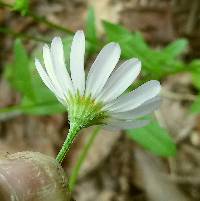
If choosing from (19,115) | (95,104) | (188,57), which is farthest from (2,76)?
(95,104)

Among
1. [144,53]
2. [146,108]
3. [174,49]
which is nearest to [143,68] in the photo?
[144,53]

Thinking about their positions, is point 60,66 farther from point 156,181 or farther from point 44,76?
point 156,181

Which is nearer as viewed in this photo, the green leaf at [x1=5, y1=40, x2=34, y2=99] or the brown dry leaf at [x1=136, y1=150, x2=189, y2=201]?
the green leaf at [x1=5, y1=40, x2=34, y2=99]

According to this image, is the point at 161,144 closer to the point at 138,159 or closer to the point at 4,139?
the point at 138,159

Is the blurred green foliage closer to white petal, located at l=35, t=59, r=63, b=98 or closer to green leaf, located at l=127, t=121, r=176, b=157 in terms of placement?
green leaf, located at l=127, t=121, r=176, b=157

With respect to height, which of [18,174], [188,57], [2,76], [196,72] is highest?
[18,174]

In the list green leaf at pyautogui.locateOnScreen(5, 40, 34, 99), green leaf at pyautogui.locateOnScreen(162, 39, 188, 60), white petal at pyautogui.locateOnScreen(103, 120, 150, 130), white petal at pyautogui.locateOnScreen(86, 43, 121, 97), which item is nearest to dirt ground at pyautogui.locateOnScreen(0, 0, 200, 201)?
green leaf at pyautogui.locateOnScreen(162, 39, 188, 60)

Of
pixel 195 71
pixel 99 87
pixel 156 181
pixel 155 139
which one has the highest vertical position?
pixel 99 87
